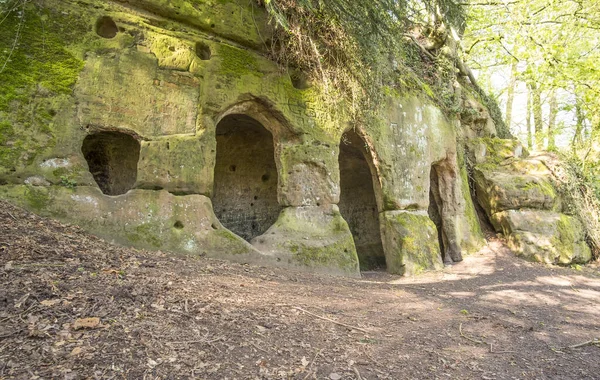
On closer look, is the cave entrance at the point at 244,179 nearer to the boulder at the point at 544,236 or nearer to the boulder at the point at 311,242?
the boulder at the point at 311,242

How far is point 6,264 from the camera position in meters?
2.72

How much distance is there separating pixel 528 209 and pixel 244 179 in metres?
6.41

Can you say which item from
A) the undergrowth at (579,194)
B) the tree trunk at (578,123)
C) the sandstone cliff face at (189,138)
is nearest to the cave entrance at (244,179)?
the sandstone cliff face at (189,138)

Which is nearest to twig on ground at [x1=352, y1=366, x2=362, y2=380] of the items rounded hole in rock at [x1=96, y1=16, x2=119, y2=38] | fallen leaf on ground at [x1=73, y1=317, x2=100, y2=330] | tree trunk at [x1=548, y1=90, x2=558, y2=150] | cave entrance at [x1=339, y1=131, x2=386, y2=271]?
fallen leaf on ground at [x1=73, y1=317, x2=100, y2=330]

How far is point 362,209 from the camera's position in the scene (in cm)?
1031

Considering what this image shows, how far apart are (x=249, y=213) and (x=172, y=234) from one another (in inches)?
165

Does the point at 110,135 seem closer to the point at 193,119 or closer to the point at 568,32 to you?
the point at 193,119

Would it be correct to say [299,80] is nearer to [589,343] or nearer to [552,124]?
[589,343]

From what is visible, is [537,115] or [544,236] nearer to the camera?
[544,236]

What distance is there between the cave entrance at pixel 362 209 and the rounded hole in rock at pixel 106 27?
18.4ft

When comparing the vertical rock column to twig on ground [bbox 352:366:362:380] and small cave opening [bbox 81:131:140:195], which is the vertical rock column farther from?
twig on ground [bbox 352:366:362:380]

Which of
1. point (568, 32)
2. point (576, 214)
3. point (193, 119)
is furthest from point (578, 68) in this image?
point (193, 119)

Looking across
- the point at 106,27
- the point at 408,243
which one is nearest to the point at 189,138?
the point at 106,27

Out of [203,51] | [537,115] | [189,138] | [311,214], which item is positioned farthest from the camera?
[537,115]
